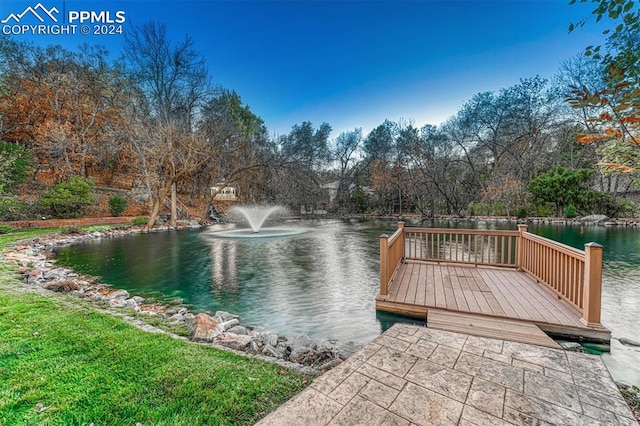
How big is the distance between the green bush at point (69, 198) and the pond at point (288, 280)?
4593 mm

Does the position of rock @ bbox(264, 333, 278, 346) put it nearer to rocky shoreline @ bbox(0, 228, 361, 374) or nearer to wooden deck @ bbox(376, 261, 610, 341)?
rocky shoreline @ bbox(0, 228, 361, 374)

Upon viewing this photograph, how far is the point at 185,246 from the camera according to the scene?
9992 millimetres

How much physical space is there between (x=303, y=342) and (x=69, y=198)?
15.4 metres

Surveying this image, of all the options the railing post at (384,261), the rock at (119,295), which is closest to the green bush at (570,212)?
the railing post at (384,261)

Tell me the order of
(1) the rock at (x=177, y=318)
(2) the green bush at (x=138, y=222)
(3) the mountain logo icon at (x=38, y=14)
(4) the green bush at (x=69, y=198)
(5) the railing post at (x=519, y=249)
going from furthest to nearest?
(2) the green bush at (x=138, y=222) < (4) the green bush at (x=69, y=198) < (3) the mountain logo icon at (x=38, y=14) < (5) the railing post at (x=519, y=249) < (1) the rock at (x=177, y=318)

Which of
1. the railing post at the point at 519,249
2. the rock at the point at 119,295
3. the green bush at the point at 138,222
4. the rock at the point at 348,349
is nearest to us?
the rock at the point at 348,349

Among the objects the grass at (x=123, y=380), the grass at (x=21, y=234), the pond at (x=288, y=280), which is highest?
the grass at (x=21, y=234)

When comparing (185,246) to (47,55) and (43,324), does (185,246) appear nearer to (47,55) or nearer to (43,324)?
(43,324)

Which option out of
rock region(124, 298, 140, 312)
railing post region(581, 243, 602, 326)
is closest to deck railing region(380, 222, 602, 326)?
railing post region(581, 243, 602, 326)

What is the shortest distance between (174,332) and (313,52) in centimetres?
1530

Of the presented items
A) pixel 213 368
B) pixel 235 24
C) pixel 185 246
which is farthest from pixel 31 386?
pixel 235 24

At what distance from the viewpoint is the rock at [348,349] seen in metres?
2.78

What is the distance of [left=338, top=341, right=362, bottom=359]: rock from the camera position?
9.12 ft

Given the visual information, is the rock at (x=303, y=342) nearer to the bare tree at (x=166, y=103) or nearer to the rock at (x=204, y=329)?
the rock at (x=204, y=329)
